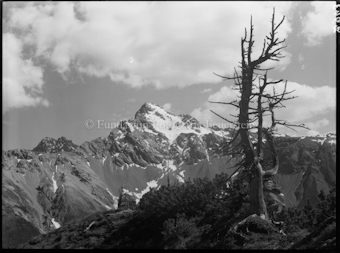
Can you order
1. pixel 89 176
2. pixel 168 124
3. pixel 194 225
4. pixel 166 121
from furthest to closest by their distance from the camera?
1. pixel 89 176
2. pixel 168 124
3. pixel 166 121
4. pixel 194 225

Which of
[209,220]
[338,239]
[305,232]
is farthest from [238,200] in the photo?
[338,239]

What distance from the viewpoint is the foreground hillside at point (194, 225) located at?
11.0 m

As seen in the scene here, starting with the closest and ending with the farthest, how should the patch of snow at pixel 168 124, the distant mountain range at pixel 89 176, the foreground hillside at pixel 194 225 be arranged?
the foreground hillside at pixel 194 225, the patch of snow at pixel 168 124, the distant mountain range at pixel 89 176

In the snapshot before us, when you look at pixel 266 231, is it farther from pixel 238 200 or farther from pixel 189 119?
pixel 189 119

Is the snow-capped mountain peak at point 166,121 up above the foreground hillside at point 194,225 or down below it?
above

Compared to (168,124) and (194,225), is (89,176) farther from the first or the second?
(194,225)

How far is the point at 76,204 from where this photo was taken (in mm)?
135875

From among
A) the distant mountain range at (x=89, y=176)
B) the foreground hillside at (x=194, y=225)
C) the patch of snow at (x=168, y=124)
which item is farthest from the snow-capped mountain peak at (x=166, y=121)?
the foreground hillside at (x=194, y=225)

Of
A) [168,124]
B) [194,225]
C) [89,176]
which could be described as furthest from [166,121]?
[89,176]

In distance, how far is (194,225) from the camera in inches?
533

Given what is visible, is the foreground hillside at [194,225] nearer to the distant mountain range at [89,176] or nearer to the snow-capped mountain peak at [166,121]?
the snow-capped mountain peak at [166,121]

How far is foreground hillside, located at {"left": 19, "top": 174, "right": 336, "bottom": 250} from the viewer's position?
1102cm

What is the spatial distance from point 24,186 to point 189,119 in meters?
125

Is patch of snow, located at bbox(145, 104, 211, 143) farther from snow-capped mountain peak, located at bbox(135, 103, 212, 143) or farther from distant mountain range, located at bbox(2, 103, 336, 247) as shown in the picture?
distant mountain range, located at bbox(2, 103, 336, 247)
